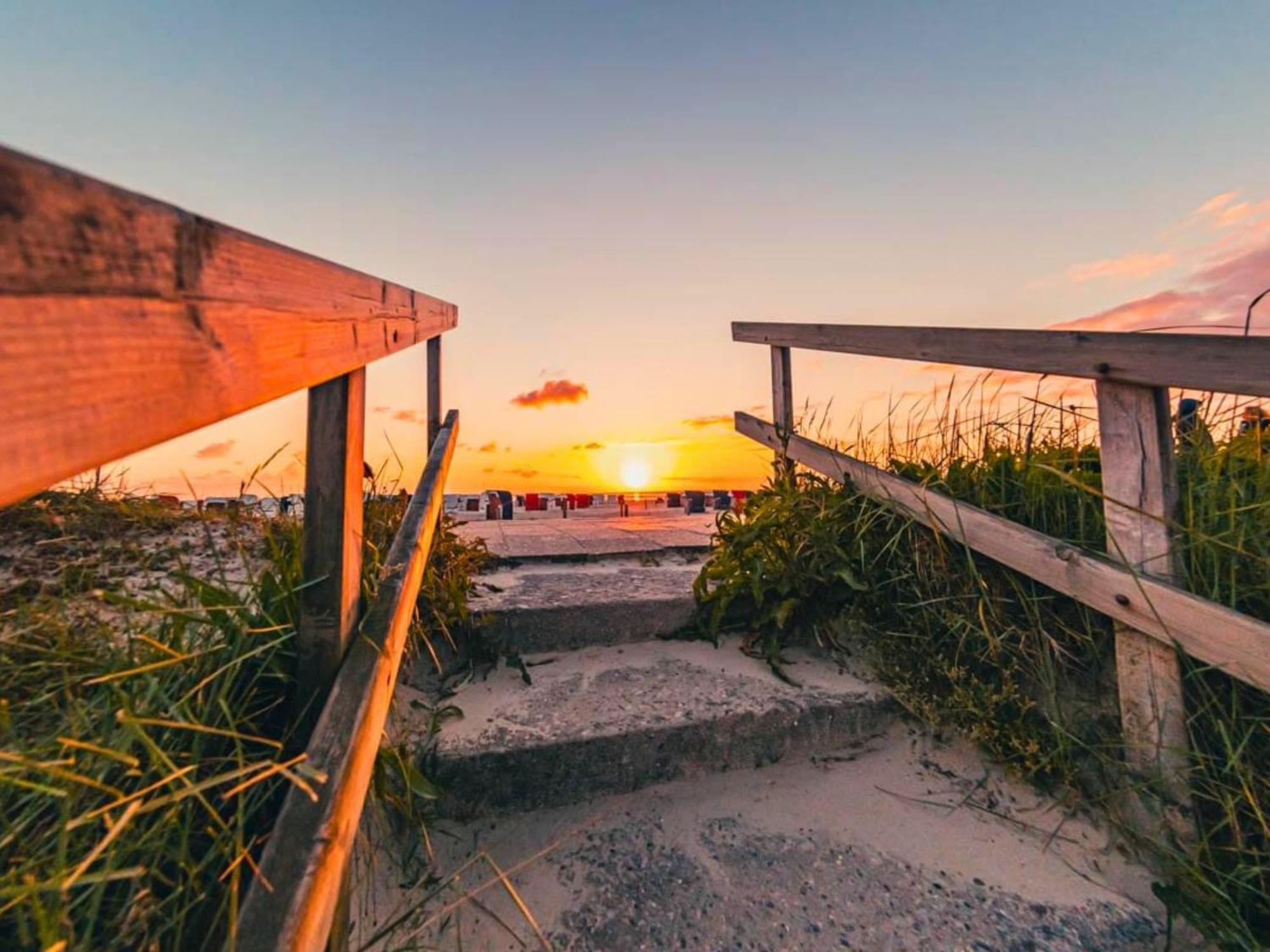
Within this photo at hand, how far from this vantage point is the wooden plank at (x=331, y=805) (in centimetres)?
92

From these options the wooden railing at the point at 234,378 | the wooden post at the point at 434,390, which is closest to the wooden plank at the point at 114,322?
the wooden railing at the point at 234,378

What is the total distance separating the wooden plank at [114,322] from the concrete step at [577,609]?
68.1 inches

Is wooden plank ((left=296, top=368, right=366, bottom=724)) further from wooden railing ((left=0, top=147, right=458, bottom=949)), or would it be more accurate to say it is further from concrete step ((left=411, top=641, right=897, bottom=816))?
concrete step ((left=411, top=641, right=897, bottom=816))

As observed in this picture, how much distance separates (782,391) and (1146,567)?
1729 millimetres

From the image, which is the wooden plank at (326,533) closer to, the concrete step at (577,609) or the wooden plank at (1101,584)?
the concrete step at (577,609)

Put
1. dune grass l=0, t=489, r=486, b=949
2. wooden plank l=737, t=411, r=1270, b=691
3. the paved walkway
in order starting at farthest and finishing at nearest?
the paved walkway, wooden plank l=737, t=411, r=1270, b=691, dune grass l=0, t=489, r=486, b=949

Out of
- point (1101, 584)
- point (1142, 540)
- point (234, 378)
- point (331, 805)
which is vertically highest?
point (234, 378)

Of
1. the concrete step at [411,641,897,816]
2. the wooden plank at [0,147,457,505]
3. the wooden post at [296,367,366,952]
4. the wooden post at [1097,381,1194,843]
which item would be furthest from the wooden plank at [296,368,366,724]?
the wooden post at [1097,381,1194,843]

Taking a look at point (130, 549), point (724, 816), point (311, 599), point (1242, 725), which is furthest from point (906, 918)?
point (130, 549)

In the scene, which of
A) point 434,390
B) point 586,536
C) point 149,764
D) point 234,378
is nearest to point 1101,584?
point 234,378

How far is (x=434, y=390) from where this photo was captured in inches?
131

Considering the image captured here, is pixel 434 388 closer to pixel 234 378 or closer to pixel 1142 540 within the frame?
pixel 234 378

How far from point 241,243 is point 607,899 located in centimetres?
155

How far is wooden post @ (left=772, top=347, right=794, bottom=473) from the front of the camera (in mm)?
A: 3082
